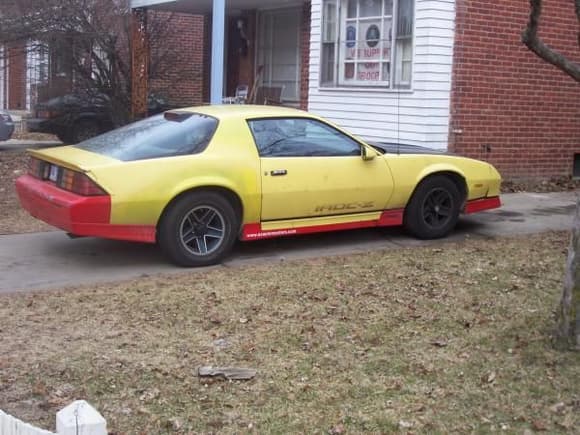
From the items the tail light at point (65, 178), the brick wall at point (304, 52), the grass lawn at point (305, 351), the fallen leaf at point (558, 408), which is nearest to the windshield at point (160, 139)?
the tail light at point (65, 178)

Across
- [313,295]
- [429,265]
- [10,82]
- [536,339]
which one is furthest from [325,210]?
[10,82]

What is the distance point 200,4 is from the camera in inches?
634

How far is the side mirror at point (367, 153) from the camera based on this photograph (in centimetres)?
793

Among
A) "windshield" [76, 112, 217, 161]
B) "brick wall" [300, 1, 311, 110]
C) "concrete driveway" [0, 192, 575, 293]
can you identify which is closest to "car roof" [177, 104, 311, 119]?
"windshield" [76, 112, 217, 161]

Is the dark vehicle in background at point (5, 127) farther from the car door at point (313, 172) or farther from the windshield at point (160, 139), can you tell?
the car door at point (313, 172)

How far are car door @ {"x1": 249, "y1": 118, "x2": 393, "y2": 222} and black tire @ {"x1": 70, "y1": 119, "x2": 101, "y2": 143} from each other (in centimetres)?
892

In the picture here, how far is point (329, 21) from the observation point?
42.1 ft

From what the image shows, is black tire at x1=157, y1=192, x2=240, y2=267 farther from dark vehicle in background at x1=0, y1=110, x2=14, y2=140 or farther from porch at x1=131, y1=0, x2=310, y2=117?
dark vehicle in background at x1=0, y1=110, x2=14, y2=140

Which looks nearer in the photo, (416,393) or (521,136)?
(416,393)

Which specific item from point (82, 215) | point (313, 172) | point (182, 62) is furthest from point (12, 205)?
point (182, 62)

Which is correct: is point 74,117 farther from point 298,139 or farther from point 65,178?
point 65,178

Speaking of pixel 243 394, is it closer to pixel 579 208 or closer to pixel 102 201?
pixel 579 208

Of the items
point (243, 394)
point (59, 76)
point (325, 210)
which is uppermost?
point (59, 76)

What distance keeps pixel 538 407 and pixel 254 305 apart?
231 cm
